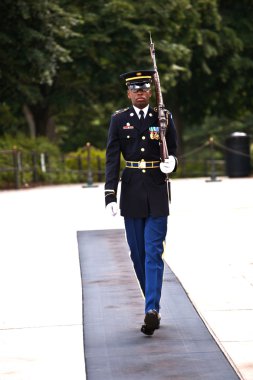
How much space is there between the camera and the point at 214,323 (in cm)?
878

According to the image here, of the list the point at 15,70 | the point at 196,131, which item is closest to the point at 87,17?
the point at 15,70

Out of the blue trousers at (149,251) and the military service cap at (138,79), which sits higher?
the military service cap at (138,79)

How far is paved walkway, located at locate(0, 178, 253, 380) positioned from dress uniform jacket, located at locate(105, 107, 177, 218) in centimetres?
99

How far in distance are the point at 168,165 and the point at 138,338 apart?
1.27m

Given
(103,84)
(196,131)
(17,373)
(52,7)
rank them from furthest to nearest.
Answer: (196,131) → (103,84) → (52,7) → (17,373)

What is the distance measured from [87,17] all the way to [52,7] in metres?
4.87

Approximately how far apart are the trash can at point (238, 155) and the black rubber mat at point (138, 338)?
87.8 ft

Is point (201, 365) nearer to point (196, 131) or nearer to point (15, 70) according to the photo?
point (15, 70)

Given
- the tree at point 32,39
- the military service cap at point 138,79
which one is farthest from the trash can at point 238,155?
the military service cap at point 138,79

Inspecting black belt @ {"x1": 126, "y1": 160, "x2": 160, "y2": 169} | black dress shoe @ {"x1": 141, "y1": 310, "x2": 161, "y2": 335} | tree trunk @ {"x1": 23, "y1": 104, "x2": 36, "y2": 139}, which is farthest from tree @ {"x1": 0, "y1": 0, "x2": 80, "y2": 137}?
black dress shoe @ {"x1": 141, "y1": 310, "x2": 161, "y2": 335}

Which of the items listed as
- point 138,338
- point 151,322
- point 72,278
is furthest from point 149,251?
point 72,278

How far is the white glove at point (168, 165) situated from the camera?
8430mm

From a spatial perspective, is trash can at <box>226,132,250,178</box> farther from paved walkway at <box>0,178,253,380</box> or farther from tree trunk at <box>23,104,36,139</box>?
paved walkway at <box>0,178,253,380</box>

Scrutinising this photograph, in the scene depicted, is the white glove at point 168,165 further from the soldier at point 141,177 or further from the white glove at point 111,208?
the white glove at point 111,208
